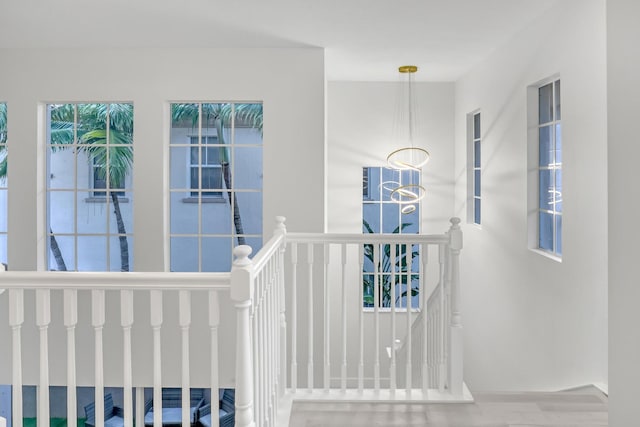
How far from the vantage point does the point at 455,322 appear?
318 cm

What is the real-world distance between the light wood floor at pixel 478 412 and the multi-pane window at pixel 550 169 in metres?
1.07

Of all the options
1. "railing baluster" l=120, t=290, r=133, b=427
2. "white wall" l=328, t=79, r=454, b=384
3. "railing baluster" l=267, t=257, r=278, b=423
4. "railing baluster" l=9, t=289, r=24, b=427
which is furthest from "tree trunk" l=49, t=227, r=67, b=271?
"railing baluster" l=120, t=290, r=133, b=427

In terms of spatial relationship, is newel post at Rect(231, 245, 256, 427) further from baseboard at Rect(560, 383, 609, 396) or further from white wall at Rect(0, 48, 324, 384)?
white wall at Rect(0, 48, 324, 384)

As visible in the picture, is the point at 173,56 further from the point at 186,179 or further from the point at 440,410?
the point at 440,410

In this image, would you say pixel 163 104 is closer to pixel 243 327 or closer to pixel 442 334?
pixel 442 334

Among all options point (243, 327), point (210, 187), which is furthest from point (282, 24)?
point (243, 327)

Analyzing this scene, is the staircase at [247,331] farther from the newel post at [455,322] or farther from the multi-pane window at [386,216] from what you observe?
the multi-pane window at [386,216]

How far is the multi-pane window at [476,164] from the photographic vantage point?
611cm

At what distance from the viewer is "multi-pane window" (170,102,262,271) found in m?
5.23

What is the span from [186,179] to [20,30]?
1.78 metres

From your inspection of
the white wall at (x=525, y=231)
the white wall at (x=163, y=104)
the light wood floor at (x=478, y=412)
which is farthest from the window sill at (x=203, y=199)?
the light wood floor at (x=478, y=412)

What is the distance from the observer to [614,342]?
1.64 metres

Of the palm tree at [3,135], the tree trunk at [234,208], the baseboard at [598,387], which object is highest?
the palm tree at [3,135]

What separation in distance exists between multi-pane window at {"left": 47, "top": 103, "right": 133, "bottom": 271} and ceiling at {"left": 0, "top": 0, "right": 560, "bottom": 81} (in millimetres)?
731
